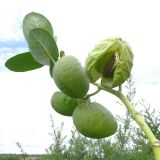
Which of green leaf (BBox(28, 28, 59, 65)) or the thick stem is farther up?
green leaf (BBox(28, 28, 59, 65))

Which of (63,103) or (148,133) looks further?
(63,103)

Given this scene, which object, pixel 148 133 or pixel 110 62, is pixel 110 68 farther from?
pixel 148 133

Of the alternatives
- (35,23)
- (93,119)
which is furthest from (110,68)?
(35,23)

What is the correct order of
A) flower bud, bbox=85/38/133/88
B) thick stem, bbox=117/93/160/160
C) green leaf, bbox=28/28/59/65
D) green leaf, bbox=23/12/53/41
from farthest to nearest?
1. green leaf, bbox=23/12/53/41
2. green leaf, bbox=28/28/59/65
3. flower bud, bbox=85/38/133/88
4. thick stem, bbox=117/93/160/160

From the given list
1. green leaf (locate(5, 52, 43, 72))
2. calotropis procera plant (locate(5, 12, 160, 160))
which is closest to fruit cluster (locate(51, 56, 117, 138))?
calotropis procera plant (locate(5, 12, 160, 160))

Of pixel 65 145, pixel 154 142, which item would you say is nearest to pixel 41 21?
pixel 154 142

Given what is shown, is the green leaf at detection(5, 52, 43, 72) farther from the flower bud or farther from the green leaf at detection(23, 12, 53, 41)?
the flower bud
